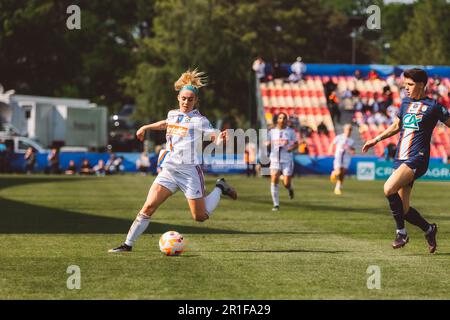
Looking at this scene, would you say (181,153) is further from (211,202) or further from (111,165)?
(111,165)

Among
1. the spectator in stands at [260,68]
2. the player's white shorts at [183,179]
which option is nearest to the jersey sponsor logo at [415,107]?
the player's white shorts at [183,179]

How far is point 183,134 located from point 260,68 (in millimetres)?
45789

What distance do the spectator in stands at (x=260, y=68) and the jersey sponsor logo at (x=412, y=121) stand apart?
1762 inches

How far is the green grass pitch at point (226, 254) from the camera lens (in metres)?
10.1

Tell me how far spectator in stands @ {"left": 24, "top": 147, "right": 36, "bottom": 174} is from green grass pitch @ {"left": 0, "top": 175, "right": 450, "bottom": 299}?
23554 mm

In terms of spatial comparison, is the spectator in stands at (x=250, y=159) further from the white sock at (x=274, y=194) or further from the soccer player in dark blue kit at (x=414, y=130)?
the soccer player in dark blue kit at (x=414, y=130)

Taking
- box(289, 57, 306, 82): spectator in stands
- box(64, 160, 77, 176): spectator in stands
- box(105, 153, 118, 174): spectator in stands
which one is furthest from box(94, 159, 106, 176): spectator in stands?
box(289, 57, 306, 82): spectator in stands

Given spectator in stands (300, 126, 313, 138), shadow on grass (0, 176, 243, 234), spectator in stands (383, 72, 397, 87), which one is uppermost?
spectator in stands (383, 72, 397, 87)

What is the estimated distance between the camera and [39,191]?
32.8 metres

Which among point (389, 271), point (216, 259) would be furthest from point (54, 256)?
point (389, 271)

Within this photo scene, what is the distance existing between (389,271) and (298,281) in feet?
4.89

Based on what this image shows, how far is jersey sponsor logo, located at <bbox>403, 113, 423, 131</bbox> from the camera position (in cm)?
1382

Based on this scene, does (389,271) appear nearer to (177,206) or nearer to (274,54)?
(177,206)

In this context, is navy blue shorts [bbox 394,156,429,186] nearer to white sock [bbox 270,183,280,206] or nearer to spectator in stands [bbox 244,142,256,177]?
white sock [bbox 270,183,280,206]
